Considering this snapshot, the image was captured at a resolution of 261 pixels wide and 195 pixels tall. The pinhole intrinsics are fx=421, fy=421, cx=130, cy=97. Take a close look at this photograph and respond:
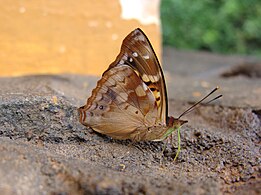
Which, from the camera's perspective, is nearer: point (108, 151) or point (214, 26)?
point (108, 151)

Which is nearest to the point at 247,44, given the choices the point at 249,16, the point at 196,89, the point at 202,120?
the point at 249,16

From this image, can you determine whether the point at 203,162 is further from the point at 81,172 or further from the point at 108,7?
the point at 108,7

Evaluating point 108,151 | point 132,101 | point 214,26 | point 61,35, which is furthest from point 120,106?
point 214,26

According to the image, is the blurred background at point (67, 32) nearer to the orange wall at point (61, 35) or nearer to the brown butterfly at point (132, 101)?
the orange wall at point (61, 35)

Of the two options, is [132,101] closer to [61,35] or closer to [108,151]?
[108,151]

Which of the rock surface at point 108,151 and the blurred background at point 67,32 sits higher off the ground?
the blurred background at point 67,32

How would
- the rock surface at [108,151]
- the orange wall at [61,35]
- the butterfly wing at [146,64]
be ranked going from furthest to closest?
1. the orange wall at [61,35]
2. the butterfly wing at [146,64]
3. the rock surface at [108,151]

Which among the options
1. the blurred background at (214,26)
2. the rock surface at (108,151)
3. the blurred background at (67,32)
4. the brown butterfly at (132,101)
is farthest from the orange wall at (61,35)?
the blurred background at (214,26)
